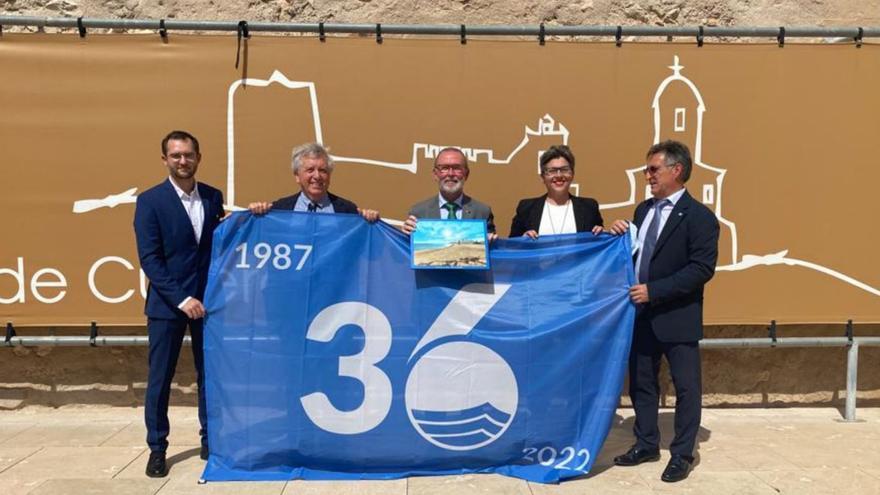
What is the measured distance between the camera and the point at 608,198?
4629 millimetres

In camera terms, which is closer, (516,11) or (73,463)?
(73,463)

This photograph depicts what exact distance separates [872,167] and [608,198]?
1885 mm

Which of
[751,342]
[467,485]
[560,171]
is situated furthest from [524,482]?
[751,342]

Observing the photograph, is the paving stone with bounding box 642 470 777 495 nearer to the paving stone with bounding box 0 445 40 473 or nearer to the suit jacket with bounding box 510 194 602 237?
the suit jacket with bounding box 510 194 602 237

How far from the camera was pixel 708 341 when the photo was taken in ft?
15.2

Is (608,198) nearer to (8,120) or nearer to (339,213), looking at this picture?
(339,213)

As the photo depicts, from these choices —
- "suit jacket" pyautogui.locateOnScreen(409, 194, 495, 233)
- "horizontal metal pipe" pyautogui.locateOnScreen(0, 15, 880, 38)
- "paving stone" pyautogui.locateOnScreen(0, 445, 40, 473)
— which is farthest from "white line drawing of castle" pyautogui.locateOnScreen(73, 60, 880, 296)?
"paving stone" pyautogui.locateOnScreen(0, 445, 40, 473)

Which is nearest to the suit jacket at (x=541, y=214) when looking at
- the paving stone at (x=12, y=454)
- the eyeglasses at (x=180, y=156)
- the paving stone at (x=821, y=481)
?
the paving stone at (x=821, y=481)

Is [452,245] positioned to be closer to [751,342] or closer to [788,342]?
[751,342]

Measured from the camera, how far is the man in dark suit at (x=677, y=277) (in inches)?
142

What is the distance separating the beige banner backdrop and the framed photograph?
1072 millimetres

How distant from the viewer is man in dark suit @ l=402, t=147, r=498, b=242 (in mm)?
3779

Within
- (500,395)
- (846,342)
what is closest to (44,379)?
(500,395)

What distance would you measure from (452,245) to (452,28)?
1.75 meters
